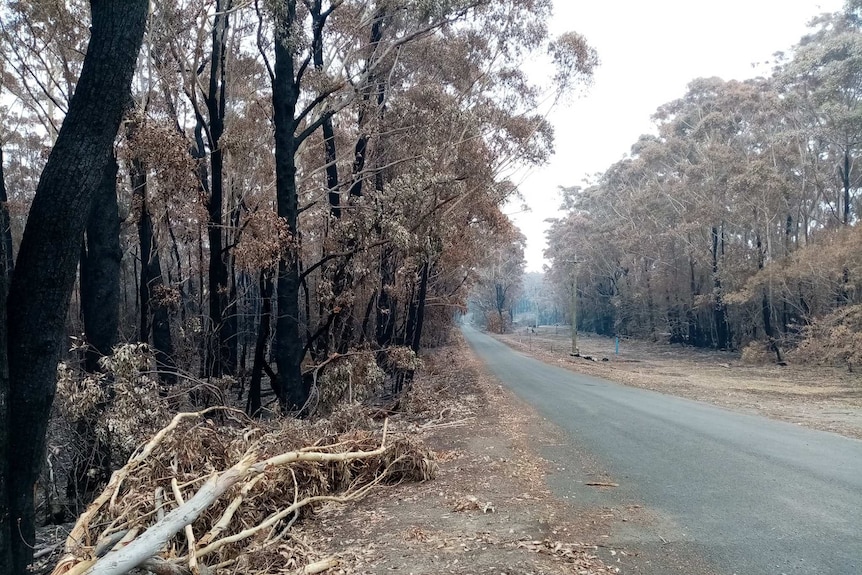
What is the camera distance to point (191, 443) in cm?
712

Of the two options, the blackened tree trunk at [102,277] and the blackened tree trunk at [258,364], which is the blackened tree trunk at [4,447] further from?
the blackened tree trunk at [258,364]

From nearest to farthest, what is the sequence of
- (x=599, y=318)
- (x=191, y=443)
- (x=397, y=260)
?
1. (x=191, y=443)
2. (x=397, y=260)
3. (x=599, y=318)

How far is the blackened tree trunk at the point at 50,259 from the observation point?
461 centimetres

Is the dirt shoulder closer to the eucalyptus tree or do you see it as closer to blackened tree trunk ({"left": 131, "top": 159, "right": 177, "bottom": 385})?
blackened tree trunk ({"left": 131, "top": 159, "right": 177, "bottom": 385})

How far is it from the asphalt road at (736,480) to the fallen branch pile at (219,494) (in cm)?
317

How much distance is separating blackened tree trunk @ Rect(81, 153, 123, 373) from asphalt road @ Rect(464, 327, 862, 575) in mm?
8045

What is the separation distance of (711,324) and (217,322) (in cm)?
Answer: 4208

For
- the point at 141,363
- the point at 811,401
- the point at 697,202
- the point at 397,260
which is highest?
the point at 697,202

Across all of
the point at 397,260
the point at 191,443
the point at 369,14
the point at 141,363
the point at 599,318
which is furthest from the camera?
the point at 599,318

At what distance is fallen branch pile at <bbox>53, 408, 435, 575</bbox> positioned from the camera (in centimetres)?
484

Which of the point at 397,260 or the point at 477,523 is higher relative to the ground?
the point at 397,260

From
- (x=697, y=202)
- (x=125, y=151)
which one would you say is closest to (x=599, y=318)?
(x=697, y=202)

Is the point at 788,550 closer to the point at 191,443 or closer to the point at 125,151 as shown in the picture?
the point at 191,443

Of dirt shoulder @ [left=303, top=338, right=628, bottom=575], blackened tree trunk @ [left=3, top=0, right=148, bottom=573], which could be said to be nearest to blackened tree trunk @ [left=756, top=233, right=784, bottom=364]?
dirt shoulder @ [left=303, top=338, right=628, bottom=575]
